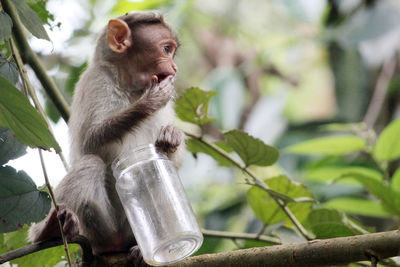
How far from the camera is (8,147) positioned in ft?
6.26

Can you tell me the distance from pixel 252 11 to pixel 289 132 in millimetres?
3562

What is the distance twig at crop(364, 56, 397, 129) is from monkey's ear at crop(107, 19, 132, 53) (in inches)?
128

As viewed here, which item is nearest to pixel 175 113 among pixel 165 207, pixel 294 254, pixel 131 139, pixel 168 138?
pixel 131 139

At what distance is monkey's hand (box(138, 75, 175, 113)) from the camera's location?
2492 mm

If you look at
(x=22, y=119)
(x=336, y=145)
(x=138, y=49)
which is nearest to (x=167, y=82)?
(x=138, y=49)

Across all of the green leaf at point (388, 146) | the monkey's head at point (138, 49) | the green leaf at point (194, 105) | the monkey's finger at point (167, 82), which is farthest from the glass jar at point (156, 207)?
the green leaf at point (388, 146)

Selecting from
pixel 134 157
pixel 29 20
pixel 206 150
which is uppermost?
pixel 29 20

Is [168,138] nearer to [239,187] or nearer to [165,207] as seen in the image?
[165,207]

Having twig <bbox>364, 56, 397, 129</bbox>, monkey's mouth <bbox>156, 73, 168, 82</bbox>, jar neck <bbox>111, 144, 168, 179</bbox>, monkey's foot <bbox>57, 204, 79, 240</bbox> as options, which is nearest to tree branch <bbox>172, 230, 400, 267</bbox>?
jar neck <bbox>111, 144, 168, 179</bbox>

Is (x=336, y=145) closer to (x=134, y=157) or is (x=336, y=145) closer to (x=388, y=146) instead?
(x=388, y=146)

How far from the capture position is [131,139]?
2.76 m

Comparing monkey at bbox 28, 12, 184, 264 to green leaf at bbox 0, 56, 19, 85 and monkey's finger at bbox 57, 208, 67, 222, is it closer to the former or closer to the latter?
monkey's finger at bbox 57, 208, 67, 222

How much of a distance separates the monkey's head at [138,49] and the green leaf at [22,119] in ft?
3.71

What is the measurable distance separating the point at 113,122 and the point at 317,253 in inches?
43.0
